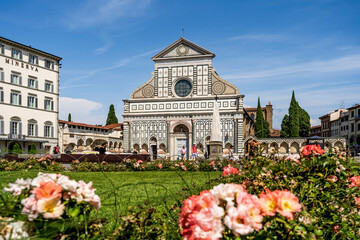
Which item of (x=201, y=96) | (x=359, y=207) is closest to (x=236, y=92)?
(x=201, y=96)

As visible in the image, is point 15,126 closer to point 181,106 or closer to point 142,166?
point 181,106

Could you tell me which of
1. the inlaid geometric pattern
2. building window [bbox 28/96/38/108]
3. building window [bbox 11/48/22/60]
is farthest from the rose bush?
the inlaid geometric pattern

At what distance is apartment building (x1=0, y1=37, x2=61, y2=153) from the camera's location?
32.8 metres

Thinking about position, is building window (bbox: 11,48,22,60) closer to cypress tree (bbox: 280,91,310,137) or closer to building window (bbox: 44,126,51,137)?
building window (bbox: 44,126,51,137)

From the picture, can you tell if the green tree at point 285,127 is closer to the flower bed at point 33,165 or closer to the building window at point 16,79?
the building window at point 16,79

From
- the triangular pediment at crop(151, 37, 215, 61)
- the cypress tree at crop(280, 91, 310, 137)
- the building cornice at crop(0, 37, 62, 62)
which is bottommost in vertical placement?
the cypress tree at crop(280, 91, 310, 137)

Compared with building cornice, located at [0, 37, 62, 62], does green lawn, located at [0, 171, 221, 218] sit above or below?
below

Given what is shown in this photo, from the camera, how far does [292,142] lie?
4512cm

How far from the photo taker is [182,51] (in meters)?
42.4

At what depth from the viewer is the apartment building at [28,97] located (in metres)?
32.8

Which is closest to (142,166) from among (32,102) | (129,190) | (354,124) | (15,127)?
(129,190)

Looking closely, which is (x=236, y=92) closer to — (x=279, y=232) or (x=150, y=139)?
(x=150, y=139)

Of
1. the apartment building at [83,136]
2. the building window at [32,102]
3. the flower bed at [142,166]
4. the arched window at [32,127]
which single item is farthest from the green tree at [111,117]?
the flower bed at [142,166]

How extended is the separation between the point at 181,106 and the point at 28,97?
58.5ft
